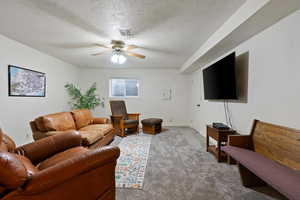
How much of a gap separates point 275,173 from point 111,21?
2674 millimetres

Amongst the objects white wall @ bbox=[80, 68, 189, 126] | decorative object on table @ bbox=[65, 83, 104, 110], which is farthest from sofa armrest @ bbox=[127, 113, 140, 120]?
decorative object on table @ bbox=[65, 83, 104, 110]

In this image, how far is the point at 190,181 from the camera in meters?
1.96

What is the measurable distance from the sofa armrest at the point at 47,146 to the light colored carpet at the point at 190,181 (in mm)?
913

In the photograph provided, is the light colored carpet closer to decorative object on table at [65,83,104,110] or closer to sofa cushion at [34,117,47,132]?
sofa cushion at [34,117,47,132]

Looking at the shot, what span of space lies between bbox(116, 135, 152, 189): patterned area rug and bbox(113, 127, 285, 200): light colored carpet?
0.10 meters

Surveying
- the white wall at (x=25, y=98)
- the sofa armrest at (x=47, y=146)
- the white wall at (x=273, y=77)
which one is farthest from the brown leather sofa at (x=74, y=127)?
the white wall at (x=273, y=77)

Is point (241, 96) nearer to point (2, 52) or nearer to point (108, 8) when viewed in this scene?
point (108, 8)

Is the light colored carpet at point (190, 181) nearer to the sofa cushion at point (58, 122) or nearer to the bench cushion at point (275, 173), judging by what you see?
the bench cushion at point (275, 173)

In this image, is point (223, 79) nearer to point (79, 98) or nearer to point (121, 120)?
point (121, 120)

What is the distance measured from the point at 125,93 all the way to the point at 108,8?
4.03 m

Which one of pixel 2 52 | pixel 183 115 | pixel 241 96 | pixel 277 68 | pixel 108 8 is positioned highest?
pixel 108 8

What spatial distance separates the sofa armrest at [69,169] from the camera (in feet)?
3.08

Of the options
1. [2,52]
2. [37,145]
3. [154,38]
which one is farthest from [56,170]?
[2,52]

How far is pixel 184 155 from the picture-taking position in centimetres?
283
